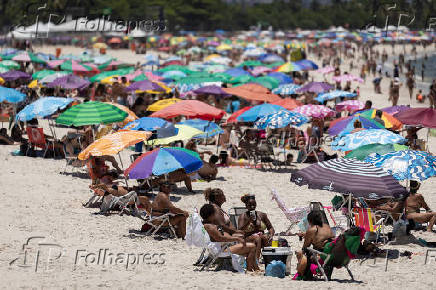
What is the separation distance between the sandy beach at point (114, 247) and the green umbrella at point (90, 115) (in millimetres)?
1053

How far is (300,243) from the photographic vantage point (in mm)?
9031

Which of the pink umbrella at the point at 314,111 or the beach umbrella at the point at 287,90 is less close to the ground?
the pink umbrella at the point at 314,111

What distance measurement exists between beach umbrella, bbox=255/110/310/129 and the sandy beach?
3.80 feet

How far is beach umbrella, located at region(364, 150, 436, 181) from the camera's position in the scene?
874 cm

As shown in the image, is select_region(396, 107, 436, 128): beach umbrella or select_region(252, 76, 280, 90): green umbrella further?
select_region(252, 76, 280, 90): green umbrella

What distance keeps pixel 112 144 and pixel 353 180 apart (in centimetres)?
424

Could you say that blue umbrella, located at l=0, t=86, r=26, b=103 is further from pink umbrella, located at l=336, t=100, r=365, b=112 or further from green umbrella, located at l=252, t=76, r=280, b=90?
green umbrella, located at l=252, t=76, r=280, b=90

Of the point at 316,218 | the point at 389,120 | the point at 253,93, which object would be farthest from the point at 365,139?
the point at 253,93

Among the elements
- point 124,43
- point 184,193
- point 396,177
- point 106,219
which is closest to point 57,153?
point 184,193

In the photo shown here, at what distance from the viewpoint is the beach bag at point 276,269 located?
287 inches

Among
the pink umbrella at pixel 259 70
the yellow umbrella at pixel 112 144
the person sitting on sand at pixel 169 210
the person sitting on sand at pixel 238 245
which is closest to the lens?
the person sitting on sand at pixel 238 245

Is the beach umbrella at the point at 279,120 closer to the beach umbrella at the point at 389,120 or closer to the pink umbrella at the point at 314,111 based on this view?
the beach umbrella at the point at 389,120

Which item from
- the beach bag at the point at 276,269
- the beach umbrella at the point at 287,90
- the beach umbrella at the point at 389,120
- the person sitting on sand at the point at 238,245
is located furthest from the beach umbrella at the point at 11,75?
the beach bag at the point at 276,269

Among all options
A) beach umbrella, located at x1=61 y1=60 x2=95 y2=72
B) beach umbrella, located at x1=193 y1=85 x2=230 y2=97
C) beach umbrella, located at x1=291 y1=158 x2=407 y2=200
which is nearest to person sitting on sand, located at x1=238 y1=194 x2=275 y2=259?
beach umbrella, located at x1=291 y1=158 x2=407 y2=200
